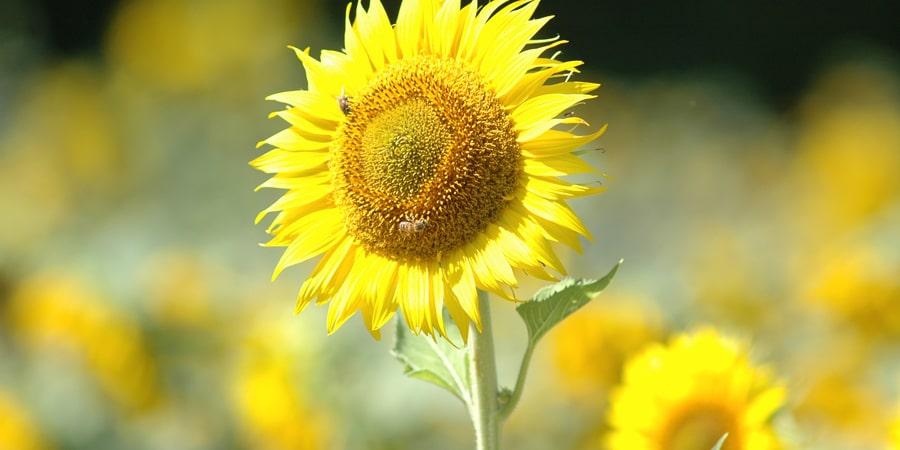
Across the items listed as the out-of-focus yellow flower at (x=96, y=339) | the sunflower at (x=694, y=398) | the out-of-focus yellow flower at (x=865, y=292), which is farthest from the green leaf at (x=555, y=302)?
Result: the out-of-focus yellow flower at (x=96, y=339)

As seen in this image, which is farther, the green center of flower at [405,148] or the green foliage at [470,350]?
the green center of flower at [405,148]

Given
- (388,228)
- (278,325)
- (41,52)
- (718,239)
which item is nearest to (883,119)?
(718,239)

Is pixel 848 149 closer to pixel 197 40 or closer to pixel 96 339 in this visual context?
pixel 96 339

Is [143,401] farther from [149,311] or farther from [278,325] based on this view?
[278,325]

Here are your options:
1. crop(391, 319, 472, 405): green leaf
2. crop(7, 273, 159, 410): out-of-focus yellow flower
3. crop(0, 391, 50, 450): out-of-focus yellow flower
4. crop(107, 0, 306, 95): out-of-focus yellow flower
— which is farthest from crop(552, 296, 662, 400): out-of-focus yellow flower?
crop(107, 0, 306, 95): out-of-focus yellow flower

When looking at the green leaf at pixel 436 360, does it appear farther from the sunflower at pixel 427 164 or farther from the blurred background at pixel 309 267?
the blurred background at pixel 309 267

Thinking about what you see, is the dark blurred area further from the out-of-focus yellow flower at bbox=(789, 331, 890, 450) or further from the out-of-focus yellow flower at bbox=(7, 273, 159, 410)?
the out-of-focus yellow flower at bbox=(789, 331, 890, 450)

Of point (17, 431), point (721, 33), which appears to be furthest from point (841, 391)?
point (721, 33)
